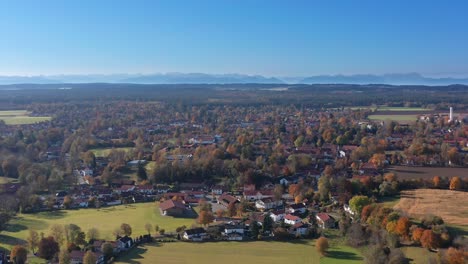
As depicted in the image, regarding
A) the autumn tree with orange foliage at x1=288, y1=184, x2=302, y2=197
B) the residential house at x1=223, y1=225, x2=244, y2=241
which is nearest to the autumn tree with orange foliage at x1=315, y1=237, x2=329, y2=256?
the residential house at x1=223, y1=225, x2=244, y2=241

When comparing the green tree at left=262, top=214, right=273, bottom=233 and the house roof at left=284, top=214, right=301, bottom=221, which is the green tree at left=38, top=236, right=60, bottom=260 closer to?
the green tree at left=262, top=214, right=273, bottom=233

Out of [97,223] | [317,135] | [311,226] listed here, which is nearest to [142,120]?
[317,135]

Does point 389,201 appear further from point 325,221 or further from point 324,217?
point 325,221

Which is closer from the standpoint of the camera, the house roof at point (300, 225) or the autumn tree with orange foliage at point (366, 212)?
the house roof at point (300, 225)

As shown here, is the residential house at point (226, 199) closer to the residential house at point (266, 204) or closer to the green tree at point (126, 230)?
the residential house at point (266, 204)

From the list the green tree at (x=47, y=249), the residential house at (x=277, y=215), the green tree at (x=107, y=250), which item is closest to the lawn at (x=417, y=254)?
the residential house at (x=277, y=215)

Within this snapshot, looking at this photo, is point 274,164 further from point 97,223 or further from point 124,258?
point 124,258
